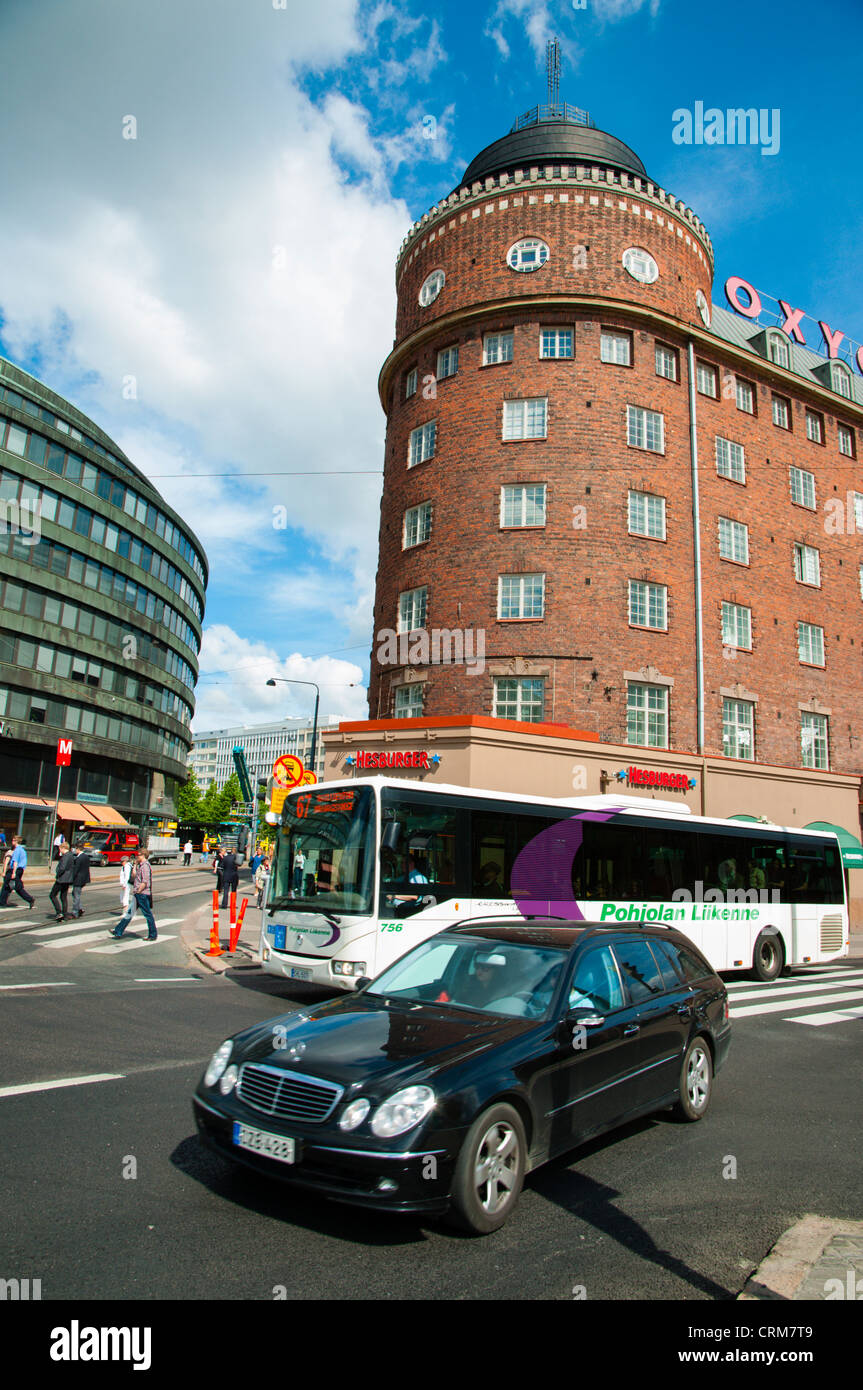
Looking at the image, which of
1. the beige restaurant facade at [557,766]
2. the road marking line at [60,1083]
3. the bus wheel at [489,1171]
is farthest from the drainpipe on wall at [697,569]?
the bus wheel at [489,1171]

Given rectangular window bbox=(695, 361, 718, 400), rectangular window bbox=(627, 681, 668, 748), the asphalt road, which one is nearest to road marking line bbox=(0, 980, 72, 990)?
the asphalt road

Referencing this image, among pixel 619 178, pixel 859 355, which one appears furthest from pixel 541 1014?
pixel 859 355

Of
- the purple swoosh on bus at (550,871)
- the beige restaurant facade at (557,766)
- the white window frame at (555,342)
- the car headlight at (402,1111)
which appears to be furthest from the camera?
the white window frame at (555,342)

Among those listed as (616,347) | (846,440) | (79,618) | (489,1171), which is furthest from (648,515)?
(79,618)

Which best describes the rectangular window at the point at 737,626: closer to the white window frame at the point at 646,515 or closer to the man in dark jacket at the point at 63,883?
the white window frame at the point at 646,515

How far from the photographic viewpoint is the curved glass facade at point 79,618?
49.7 metres

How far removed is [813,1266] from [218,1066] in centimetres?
310

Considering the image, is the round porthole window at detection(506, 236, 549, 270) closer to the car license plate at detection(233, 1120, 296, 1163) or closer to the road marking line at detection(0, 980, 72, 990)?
the road marking line at detection(0, 980, 72, 990)

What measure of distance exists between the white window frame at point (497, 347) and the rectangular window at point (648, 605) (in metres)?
7.89

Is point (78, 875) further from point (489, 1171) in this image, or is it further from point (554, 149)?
point (554, 149)

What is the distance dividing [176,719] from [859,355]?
57336mm

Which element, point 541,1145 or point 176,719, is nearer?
point 541,1145
